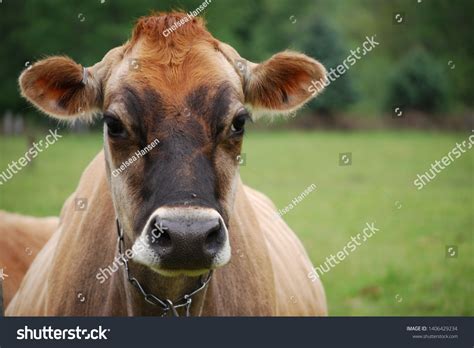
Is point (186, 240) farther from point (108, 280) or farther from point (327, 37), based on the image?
point (327, 37)

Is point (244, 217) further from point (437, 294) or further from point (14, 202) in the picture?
point (14, 202)

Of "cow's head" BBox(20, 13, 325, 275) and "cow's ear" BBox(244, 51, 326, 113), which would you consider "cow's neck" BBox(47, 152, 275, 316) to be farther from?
"cow's ear" BBox(244, 51, 326, 113)

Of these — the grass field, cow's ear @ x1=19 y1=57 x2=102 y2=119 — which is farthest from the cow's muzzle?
the grass field

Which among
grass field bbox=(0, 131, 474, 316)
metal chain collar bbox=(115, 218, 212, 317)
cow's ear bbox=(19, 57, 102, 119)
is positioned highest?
cow's ear bbox=(19, 57, 102, 119)

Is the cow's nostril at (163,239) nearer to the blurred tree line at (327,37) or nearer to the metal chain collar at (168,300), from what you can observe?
the metal chain collar at (168,300)

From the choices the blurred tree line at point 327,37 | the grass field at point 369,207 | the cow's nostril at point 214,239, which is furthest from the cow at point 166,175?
the blurred tree line at point 327,37

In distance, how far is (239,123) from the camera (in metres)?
3.79

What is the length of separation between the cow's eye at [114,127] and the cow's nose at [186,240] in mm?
660

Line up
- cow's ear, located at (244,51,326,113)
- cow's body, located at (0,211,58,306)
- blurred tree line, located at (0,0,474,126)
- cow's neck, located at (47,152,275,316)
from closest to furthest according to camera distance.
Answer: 1. cow's neck, located at (47,152,275,316)
2. cow's ear, located at (244,51,326,113)
3. cow's body, located at (0,211,58,306)
4. blurred tree line, located at (0,0,474,126)

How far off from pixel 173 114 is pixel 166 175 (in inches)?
14.1

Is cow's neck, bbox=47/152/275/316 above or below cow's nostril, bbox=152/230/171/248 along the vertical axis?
below

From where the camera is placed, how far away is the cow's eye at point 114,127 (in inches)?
144

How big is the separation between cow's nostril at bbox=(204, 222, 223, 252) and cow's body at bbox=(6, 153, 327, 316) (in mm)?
571

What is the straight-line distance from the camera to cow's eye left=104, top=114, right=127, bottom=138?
367 centimetres
